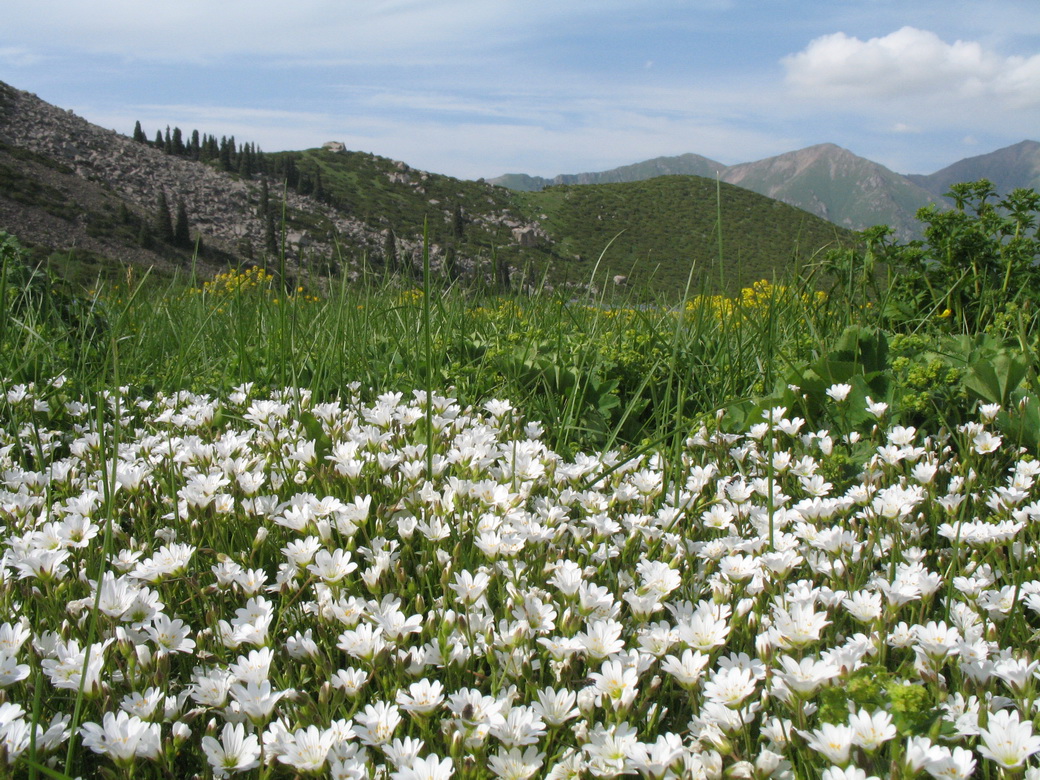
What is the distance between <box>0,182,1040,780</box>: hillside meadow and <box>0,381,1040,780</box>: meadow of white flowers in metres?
0.01

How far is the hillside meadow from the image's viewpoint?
5.76 ft

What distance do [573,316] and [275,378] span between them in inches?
101

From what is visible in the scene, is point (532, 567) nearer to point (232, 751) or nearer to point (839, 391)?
point (232, 751)

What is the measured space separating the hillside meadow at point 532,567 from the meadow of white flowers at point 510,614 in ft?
0.04

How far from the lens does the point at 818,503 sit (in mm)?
2824

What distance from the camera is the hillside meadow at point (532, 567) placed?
175 centimetres

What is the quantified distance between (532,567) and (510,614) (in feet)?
1.36

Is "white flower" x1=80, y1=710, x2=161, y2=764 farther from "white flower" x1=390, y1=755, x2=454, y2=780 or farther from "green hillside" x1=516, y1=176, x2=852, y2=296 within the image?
"green hillside" x1=516, y1=176, x2=852, y2=296

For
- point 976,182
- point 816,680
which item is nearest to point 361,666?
point 816,680

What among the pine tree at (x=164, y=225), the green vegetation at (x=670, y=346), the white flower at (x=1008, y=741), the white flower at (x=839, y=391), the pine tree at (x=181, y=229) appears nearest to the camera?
the white flower at (x=1008, y=741)

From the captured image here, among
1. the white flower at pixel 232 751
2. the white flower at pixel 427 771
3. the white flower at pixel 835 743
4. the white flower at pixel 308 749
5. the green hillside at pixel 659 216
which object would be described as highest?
the green hillside at pixel 659 216

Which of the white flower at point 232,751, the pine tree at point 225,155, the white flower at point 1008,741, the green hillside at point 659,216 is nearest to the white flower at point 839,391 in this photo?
the white flower at point 1008,741

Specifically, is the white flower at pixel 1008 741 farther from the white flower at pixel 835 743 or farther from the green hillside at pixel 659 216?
the green hillside at pixel 659 216

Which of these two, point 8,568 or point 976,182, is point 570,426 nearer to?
point 8,568
